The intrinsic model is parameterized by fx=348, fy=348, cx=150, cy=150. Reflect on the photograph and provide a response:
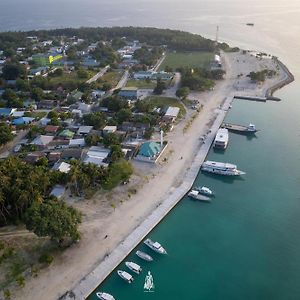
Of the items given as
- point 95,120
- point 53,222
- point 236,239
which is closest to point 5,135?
point 95,120

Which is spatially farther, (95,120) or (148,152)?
(95,120)

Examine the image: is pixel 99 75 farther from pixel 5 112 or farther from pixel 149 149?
pixel 149 149

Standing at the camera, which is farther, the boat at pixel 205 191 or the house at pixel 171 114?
the house at pixel 171 114

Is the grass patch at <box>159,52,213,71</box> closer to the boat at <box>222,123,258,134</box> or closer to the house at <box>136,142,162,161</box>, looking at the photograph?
the boat at <box>222,123,258,134</box>

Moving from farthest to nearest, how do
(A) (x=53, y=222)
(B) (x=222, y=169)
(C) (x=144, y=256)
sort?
(B) (x=222, y=169), (C) (x=144, y=256), (A) (x=53, y=222)

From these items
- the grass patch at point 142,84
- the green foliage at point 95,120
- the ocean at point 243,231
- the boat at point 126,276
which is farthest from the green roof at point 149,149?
the grass patch at point 142,84

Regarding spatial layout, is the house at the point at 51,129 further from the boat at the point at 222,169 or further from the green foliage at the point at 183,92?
the green foliage at the point at 183,92

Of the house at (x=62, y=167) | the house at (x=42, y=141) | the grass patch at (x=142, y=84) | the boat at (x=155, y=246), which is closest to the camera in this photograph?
A: the boat at (x=155, y=246)
